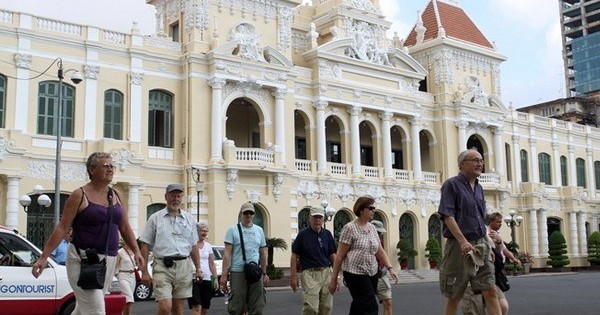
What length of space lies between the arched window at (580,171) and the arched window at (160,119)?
104 ft

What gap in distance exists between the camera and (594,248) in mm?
47500

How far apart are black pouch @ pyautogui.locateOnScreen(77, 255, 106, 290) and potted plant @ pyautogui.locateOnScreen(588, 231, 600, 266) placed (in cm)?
4495

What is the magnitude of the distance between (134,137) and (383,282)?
2038 centimetres

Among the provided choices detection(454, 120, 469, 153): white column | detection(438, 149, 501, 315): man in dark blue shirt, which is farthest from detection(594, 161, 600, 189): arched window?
detection(438, 149, 501, 315): man in dark blue shirt

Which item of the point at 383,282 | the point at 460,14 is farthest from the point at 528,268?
the point at 383,282

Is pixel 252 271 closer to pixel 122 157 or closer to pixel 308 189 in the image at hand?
pixel 122 157

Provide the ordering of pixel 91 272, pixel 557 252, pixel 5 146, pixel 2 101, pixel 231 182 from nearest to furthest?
pixel 91 272 → pixel 5 146 → pixel 2 101 → pixel 231 182 → pixel 557 252

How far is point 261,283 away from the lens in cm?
1032

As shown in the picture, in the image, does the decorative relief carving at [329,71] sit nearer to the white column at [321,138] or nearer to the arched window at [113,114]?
the white column at [321,138]

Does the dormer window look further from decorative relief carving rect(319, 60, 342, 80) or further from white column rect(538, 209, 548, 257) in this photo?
white column rect(538, 209, 548, 257)

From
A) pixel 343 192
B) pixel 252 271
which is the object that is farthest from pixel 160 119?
pixel 252 271

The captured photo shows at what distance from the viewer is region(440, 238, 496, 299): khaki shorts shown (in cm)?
844

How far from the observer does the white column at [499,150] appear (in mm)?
44531

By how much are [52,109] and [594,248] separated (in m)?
33.6
